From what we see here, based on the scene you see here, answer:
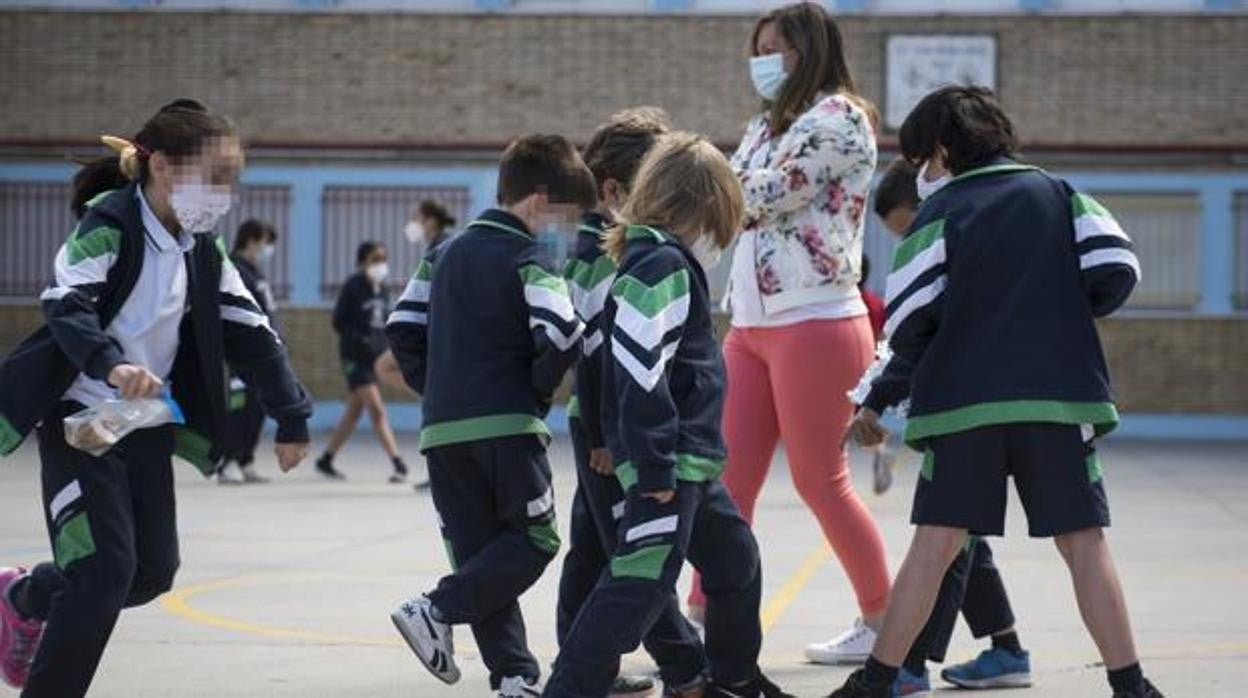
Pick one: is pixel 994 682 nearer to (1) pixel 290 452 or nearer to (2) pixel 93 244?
(1) pixel 290 452

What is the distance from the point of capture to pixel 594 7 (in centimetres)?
2903

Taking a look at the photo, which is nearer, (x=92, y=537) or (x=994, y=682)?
(x=92, y=537)

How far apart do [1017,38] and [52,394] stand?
912 inches

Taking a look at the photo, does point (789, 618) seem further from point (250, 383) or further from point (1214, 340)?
point (1214, 340)

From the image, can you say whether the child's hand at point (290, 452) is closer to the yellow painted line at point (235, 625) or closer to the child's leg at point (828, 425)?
the child's leg at point (828, 425)

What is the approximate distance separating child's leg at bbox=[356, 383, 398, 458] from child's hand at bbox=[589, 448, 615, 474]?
11.5 m

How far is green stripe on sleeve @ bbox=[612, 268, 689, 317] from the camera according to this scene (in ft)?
21.9

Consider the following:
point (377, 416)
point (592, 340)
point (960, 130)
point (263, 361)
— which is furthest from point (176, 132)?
point (377, 416)

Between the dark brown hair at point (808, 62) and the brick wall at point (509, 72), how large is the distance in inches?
795

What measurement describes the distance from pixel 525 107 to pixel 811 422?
69.8ft

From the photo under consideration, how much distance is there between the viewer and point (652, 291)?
6.68 meters

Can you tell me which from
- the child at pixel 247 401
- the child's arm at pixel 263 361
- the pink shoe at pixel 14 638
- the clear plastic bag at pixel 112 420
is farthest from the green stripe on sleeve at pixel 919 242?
the child at pixel 247 401

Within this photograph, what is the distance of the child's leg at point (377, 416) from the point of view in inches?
736

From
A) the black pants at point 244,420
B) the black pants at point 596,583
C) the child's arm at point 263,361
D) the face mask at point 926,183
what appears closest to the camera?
the child's arm at point 263,361
